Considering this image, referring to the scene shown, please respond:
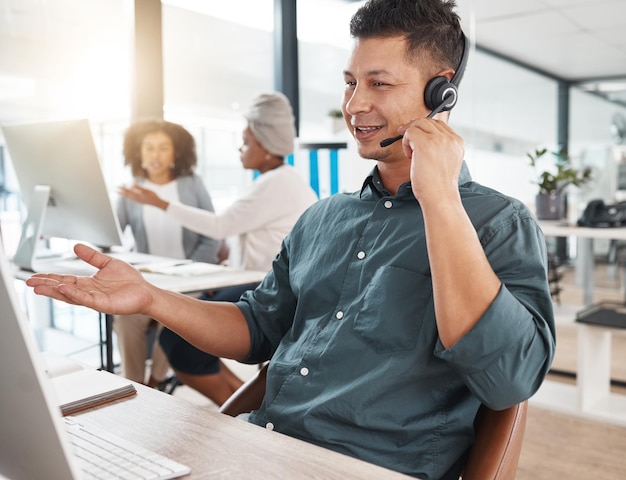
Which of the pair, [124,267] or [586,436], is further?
[586,436]

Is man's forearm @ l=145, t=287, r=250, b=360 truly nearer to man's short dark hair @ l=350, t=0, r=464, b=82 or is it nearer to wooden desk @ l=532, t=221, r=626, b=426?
man's short dark hair @ l=350, t=0, r=464, b=82

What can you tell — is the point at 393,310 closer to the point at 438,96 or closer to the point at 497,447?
the point at 497,447

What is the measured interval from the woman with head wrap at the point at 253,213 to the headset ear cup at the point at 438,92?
156cm

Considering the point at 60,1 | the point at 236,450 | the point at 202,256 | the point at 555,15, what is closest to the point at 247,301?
the point at 236,450

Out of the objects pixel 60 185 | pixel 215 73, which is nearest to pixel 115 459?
pixel 60 185

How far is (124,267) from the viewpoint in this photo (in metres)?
1.17

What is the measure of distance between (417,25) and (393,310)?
52 centimetres

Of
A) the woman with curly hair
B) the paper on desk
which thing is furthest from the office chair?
the woman with curly hair

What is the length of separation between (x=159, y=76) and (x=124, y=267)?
106 inches

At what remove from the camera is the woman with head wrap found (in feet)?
9.05

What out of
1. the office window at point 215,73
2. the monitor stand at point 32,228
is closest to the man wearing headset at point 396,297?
the monitor stand at point 32,228

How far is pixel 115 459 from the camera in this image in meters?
0.79

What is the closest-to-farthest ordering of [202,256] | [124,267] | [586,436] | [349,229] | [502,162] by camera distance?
1. [124,267]
2. [349,229]
3. [586,436]
4. [202,256]
5. [502,162]

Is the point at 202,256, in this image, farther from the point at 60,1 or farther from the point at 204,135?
the point at 60,1
